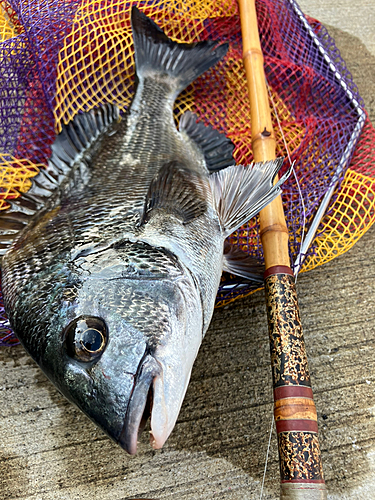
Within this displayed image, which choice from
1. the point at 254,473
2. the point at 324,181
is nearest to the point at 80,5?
the point at 324,181

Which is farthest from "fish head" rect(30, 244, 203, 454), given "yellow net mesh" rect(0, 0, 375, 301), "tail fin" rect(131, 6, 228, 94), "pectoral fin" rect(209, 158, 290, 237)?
"tail fin" rect(131, 6, 228, 94)

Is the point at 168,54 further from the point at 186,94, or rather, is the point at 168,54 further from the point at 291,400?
the point at 291,400

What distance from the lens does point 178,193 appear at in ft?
4.96

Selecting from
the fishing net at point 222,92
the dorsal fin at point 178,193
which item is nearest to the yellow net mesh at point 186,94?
the fishing net at point 222,92

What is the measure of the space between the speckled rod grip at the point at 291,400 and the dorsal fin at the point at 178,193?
398mm

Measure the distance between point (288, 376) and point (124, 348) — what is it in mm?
611

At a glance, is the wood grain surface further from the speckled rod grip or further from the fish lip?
the fish lip

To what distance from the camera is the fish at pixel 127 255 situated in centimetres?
100

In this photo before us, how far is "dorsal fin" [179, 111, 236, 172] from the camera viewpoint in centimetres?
194

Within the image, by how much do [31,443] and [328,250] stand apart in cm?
165

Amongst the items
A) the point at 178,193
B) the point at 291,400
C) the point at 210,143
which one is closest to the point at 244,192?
the point at 178,193

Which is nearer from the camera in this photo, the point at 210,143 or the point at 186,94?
the point at 210,143

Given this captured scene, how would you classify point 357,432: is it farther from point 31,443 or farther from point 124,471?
point 31,443

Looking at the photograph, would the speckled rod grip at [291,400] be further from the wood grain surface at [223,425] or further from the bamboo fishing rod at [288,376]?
the wood grain surface at [223,425]
